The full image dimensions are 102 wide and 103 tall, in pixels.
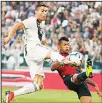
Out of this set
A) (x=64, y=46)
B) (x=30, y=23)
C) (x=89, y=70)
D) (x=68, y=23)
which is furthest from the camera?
(x=68, y=23)

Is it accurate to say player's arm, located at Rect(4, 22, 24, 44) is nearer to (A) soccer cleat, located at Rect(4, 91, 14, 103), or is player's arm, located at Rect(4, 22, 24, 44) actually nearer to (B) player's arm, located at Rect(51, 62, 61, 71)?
(B) player's arm, located at Rect(51, 62, 61, 71)

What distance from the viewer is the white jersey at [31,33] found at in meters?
9.40

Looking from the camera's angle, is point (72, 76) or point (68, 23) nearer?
point (72, 76)

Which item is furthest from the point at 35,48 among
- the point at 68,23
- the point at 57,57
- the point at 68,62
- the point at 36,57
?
the point at 68,23

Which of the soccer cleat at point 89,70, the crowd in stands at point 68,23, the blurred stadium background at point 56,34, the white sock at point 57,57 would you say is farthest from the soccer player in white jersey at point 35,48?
the crowd in stands at point 68,23

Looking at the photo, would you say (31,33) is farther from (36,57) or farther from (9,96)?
(9,96)

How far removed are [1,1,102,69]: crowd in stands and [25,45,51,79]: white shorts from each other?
9288mm

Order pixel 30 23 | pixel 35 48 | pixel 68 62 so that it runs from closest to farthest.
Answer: pixel 68 62 < pixel 35 48 < pixel 30 23

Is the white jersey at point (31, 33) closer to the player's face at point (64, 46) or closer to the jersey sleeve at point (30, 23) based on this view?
the jersey sleeve at point (30, 23)

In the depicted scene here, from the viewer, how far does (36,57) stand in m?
9.32

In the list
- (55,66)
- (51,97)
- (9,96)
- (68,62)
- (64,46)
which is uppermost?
(64,46)

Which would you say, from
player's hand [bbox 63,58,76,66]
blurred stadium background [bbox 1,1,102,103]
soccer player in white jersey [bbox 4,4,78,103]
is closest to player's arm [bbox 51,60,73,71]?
player's hand [bbox 63,58,76,66]

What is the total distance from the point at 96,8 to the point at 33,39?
463 inches

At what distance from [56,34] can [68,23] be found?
2.38ft
